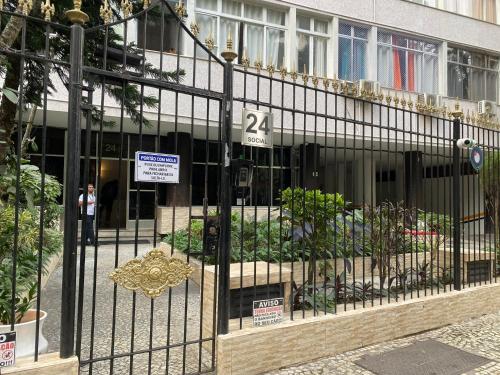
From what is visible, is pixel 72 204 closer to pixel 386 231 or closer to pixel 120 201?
pixel 120 201

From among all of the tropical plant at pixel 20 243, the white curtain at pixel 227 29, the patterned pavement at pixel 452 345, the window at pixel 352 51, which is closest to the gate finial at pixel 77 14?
the tropical plant at pixel 20 243

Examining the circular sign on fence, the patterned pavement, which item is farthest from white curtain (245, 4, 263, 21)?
the patterned pavement

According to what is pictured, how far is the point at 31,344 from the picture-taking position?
302 centimetres

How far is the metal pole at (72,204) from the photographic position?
2.86 m

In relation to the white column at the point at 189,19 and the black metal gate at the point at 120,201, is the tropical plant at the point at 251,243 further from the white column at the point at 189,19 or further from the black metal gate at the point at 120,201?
the white column at the point at 189,19

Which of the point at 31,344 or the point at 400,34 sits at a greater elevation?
the point at 400,34

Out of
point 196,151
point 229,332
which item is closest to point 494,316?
point 229,332

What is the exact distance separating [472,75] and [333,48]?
768 centimetres

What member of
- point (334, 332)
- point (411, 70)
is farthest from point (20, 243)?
point (411, 70)

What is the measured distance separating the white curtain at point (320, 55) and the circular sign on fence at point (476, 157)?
931cm

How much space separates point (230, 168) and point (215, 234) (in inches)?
23.4

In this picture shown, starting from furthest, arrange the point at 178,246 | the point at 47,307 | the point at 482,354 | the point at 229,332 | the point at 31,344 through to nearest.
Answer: the point at 178,246 → the point at 47,307 → the point at 482,354 → the point at 229,332 → the point at 31,344

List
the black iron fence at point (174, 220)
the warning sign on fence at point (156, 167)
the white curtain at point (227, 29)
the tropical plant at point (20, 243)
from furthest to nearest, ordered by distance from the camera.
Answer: the white curtain at point (227, 29)
the tropical plant at point (20, 243)
the warning sign on fence at point (156, 167)
the black iron fence at point (174, 220)

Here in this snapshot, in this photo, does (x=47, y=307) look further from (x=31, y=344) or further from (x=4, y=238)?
(x=31, y=344)
